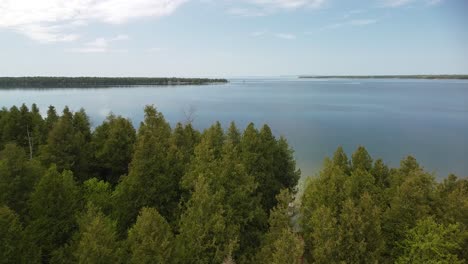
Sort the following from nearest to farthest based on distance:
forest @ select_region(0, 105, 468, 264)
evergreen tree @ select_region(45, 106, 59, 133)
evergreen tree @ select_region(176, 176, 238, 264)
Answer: forest @ select_region(0, 105, 468, 264), evergreen tree @ select_region(176, 176, 238, 264), evergreen tree @ select_region(45, 106, 59, 133)

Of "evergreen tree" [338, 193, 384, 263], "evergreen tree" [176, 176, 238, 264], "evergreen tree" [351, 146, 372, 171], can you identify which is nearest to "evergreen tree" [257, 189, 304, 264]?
"evergreen tree" [176, 176, 238, 264]

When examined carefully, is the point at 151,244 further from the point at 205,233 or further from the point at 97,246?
the point at 205,233

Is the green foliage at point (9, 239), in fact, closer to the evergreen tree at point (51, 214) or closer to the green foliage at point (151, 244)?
the evergreen tree at point (51, 214)

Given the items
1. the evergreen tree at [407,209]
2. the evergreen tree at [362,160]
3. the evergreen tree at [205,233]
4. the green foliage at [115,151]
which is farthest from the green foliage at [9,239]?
the evergreen tree at [362,160]

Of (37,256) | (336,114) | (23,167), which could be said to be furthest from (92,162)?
(336,114)

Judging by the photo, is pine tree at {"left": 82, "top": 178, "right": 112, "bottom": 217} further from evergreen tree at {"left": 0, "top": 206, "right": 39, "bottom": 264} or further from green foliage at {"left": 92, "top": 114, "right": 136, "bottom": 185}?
evergreen tree at {"left": 0, "top": 206, "right": 39, "bottom": 264}

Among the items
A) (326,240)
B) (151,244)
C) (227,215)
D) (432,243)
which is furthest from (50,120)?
(432,243)

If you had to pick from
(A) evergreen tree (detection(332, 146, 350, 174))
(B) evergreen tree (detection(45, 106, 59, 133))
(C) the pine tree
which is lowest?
(C) the pine tree
